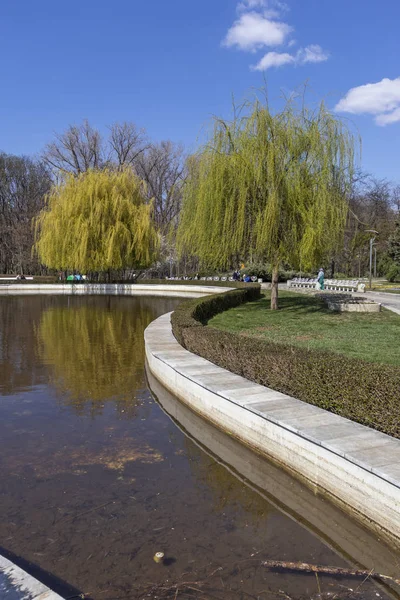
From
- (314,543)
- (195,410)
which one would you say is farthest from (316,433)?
(195,410)

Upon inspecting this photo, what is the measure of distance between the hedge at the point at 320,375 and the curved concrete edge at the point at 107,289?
78.1 ft

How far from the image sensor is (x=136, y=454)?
5.18 m

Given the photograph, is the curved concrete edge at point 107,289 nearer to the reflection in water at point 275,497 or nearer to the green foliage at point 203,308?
the green foliage at point 203,308

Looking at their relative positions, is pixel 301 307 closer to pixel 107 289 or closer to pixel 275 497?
pixel 275 497

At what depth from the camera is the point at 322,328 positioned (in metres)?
12.6

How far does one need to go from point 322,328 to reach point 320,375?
708 cm

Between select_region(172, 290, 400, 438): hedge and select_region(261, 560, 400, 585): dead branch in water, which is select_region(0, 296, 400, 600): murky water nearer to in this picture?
select_region(261, 560, 400, 585): dead branch in water

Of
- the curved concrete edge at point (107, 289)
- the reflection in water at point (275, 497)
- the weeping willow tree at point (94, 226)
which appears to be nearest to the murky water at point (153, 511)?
the reflection in water at point (275, 497)

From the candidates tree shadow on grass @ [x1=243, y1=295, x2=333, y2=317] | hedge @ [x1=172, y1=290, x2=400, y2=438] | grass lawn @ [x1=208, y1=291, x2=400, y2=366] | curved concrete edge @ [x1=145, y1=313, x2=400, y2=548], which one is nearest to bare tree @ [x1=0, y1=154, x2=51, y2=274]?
tree shadow on grass @ [x1=243, y1=295, x2=333, y2=317]

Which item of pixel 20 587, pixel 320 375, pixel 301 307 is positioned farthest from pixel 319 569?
pixel 301 307

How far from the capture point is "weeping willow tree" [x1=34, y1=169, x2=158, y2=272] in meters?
30.7

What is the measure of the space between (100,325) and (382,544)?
42.6 feet

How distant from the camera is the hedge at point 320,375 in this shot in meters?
4.88

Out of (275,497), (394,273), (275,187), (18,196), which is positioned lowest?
(275,497)
